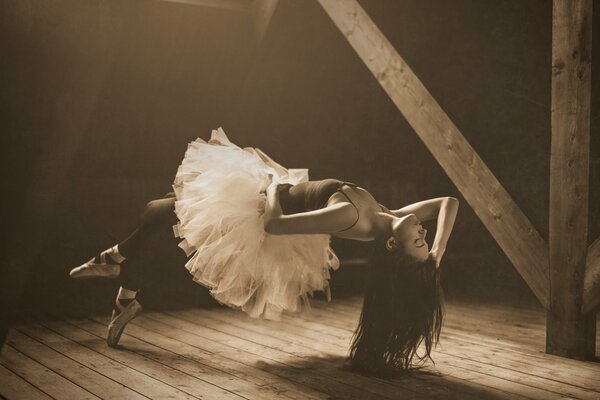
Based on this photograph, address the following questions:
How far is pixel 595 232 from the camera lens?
538 centimetres

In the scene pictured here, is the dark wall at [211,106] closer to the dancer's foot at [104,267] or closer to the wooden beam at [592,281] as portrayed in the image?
the wooden beam at [592,281]

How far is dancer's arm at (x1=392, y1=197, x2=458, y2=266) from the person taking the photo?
303 centimetres

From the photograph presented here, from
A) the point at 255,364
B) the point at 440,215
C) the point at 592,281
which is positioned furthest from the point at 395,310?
the point at 592,281

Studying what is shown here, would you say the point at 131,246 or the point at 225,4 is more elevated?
the point at 225,4

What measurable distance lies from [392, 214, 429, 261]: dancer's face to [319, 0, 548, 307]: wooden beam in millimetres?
977

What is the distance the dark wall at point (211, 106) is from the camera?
15.1ft

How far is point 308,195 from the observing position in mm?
3209

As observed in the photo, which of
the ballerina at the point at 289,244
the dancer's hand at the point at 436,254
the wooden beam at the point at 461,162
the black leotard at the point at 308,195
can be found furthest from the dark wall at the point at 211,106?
the black leotard at the point at 308,195

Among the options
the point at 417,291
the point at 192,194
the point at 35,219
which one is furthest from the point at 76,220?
the point at 417,291

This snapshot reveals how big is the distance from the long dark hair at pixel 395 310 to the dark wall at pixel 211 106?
131 cm

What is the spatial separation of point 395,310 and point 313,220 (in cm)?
55

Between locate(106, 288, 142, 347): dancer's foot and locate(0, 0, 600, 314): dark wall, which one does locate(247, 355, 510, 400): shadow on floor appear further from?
locate(0, 0, 600, 314): dark wall

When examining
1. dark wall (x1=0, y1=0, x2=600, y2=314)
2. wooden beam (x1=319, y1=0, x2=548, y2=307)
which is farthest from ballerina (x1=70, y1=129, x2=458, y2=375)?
dark wall (x1=0, y1=0, x2=600, y2=314)

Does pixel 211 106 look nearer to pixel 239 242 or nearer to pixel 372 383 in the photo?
pixel 239 242
